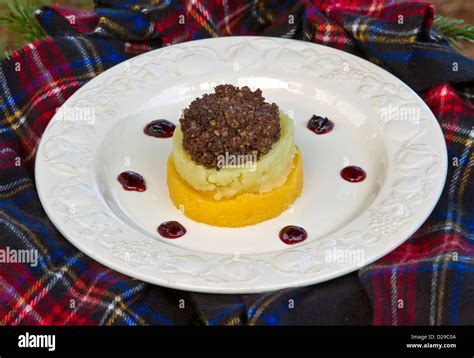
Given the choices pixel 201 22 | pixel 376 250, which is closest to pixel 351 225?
pixel 376 250

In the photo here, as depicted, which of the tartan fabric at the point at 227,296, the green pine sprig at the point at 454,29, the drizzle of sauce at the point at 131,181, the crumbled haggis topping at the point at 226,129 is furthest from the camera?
the green pine sprig at the point at 454,29

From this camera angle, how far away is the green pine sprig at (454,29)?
462cm

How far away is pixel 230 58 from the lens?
170 inches

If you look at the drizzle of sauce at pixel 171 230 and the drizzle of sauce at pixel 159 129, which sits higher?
the drizzle of sauce at pixel 159 129

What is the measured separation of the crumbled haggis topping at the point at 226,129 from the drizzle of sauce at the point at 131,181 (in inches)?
14.7

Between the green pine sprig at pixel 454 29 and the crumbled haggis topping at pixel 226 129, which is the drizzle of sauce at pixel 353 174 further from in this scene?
the green pine sprig at pixel 454 29

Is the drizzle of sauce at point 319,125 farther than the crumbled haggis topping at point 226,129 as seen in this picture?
Yes

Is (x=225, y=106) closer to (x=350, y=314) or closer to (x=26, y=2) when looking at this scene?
(x=350, y=314)

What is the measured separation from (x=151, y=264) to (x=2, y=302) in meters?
0.60

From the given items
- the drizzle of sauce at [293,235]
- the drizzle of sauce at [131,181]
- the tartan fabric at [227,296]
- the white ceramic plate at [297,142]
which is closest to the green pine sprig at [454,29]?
the tartan fabric at [227,296]

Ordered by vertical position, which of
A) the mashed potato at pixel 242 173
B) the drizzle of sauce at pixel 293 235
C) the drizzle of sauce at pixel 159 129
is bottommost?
the drizzle of sauce at pixel 293 235

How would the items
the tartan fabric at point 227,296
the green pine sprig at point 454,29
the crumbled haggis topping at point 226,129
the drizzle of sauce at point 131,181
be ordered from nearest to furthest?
the tartan fabric at point 227,296 → the crumbled haggis topping at point 226,129 → the drizzle of sauce at point 131,181 → the green pine sprig at point 454,29

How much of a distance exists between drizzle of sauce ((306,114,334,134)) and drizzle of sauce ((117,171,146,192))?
2.95ft

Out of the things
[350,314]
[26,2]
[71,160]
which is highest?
[26,2]
